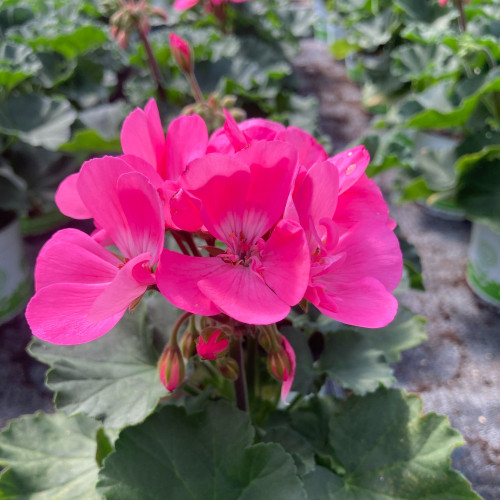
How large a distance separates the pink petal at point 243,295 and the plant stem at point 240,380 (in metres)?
0.21

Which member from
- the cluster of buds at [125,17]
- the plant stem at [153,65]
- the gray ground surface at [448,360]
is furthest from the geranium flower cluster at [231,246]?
the plant stem at [153,65]

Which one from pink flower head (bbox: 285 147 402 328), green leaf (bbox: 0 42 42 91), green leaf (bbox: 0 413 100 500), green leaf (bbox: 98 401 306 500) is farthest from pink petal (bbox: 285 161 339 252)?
green leaf (bbox: 0 42 42 91)

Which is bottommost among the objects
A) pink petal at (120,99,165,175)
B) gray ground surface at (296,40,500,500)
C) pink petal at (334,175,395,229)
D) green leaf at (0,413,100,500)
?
gray ground surface at (296,40,500,500)

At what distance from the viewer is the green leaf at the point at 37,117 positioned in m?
1.55

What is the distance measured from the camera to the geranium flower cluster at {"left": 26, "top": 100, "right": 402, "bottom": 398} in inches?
20.0

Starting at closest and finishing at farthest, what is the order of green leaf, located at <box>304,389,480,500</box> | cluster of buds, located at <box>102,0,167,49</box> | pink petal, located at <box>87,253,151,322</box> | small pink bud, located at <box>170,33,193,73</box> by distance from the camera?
1. pink petal, located at <box>87,253,151,322</box>
2. green leaf, located at <box>304,389,480,500</box>
3. small pink bud, located at <box>170,33,193,73</box>
4. cluster of buds, located at <box>102,0,167,49</box>

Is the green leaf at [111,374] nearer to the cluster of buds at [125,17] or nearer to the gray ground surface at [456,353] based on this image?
the gray ground surface at [456,353]

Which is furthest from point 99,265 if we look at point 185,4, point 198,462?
point 185,4

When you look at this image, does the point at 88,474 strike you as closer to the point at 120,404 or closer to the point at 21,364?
the point at 120,404

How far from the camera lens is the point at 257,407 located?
981 millimetres

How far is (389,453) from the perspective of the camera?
33.1 inches

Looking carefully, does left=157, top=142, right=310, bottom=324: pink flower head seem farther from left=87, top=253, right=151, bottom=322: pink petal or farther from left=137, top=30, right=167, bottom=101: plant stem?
left=137, top=30, right=167, bottom=101: plant stem

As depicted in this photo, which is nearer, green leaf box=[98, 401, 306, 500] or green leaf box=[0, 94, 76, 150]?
green leaf box=[98, 401, 306, 500]

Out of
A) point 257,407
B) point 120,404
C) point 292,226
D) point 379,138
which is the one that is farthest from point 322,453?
point 379,138
